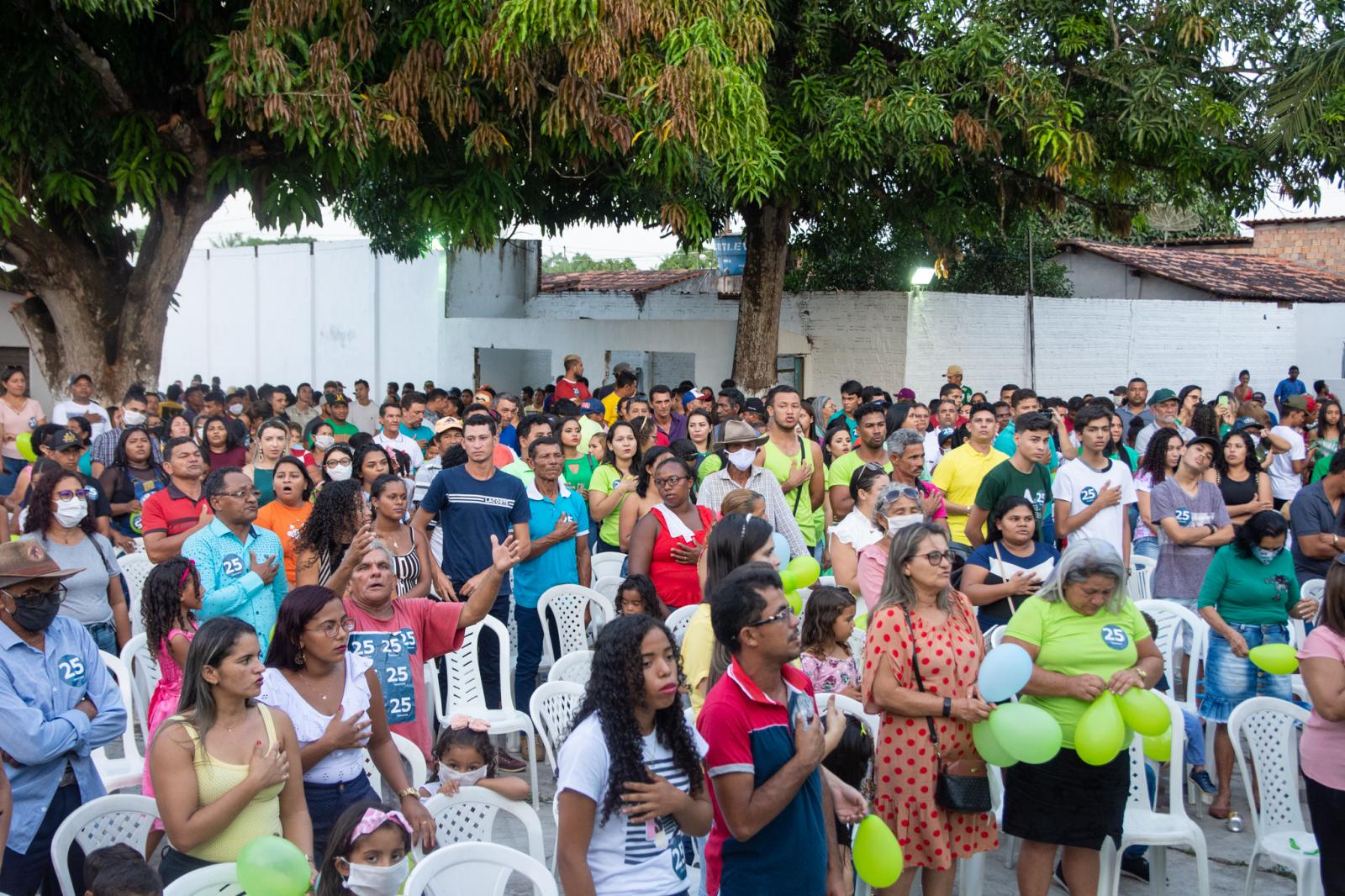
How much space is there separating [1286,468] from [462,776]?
30.8 feet

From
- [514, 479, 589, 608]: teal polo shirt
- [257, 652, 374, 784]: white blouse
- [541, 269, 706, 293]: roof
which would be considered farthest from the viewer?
[541, 269, 706, 293]: roof

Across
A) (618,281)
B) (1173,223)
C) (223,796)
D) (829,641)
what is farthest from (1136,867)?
(1173,223)

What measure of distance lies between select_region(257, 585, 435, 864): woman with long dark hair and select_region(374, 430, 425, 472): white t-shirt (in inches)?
243

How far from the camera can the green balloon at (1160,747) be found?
480 cm

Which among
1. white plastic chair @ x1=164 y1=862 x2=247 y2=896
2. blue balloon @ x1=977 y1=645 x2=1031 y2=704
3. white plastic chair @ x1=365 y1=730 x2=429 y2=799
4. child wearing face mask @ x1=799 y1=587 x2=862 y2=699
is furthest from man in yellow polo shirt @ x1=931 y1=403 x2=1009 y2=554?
white plastic chair @ x1=164 y1=862 x2=247 y2=896

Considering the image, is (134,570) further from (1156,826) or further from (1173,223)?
(1173,223)

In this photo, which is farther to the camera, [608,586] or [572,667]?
[608,586]

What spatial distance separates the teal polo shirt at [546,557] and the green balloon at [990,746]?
3.19 m

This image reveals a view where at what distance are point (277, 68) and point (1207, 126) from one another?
9.39 meters

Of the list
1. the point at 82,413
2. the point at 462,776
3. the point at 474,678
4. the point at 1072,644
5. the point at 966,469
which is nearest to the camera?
the point at 462,776

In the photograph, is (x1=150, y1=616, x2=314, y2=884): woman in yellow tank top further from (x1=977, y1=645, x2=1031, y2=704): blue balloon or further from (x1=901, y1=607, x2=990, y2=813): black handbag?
(x1=977, y1=645, x2=1031, y2=704): blue balloon

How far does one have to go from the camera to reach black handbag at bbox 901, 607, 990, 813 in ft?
13.8

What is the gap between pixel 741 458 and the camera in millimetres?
6918

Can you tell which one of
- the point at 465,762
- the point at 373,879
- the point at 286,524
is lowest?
the point at 373,879
